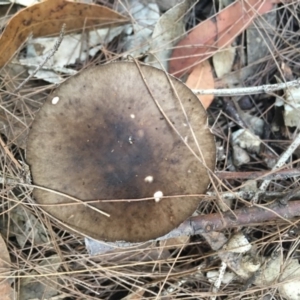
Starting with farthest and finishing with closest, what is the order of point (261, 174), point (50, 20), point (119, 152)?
point (50, 20) < point (261, 174) < point (119, 152)

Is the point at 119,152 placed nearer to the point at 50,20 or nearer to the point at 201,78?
the point at 201,78

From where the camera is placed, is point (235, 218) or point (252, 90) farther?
point (252, 90)

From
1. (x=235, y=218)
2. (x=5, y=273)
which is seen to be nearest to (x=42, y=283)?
(x=5, y=273)

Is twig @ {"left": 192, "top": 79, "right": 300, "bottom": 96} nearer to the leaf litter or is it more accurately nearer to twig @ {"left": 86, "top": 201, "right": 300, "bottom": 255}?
the leaf litter

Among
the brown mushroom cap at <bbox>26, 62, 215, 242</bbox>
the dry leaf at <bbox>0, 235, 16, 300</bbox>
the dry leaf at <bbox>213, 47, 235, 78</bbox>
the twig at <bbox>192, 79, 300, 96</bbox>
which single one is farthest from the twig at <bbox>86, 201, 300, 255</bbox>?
the dry leaf at <bbox>213, 47, 235, 78</bbox>

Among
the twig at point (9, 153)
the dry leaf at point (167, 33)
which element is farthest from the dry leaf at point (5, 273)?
the dry leaf at point (167, 33)

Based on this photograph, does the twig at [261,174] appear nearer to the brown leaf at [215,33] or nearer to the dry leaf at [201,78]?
the dry leaf at [201,78]
